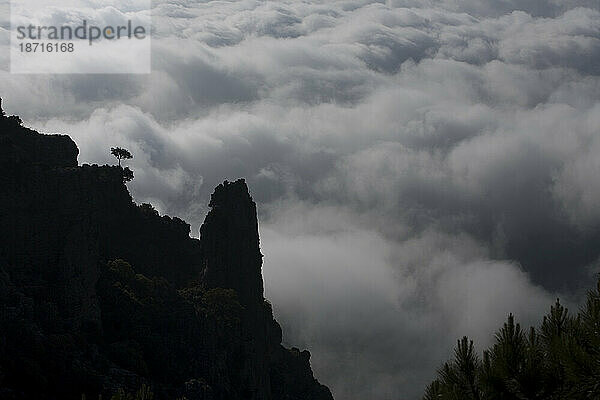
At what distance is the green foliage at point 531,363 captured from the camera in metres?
13.2

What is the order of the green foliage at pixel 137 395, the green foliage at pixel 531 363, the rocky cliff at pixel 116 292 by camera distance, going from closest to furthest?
the green foliage at pixel 531 363 < the green foliage at pixel 137 395 < the rocky cliff at pixel 116 292

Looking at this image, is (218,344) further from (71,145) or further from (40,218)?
(71,145)

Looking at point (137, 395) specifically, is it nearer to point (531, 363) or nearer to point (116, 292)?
point (531, 363)

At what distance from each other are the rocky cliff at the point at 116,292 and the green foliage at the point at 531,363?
1350 inches

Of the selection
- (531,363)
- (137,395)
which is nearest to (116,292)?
(137,395)

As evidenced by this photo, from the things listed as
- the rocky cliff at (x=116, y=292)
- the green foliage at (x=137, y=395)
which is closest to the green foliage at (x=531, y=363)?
the green foliage at (x=137, y=395)

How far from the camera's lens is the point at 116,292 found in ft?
219

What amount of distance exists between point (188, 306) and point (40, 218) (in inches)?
663

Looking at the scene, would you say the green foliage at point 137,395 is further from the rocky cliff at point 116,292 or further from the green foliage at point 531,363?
the rocky cliff at point 116,292

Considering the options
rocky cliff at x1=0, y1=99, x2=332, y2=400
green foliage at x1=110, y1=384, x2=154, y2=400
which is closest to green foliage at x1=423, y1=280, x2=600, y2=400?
green foliage at x1=110, y1=384, x2=154, y2=400

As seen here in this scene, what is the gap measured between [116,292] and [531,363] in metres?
57.7

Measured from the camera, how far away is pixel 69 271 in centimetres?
6000

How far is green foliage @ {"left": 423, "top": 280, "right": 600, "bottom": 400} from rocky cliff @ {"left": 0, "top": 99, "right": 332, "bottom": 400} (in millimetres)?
34291

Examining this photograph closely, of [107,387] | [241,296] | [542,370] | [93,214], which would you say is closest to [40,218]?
[93,214]
